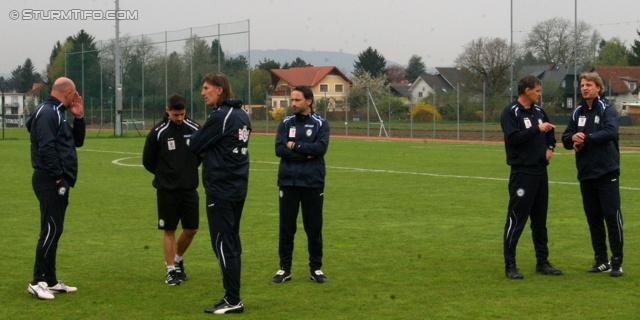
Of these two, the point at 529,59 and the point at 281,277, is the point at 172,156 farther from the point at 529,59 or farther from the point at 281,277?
the point at 529,59

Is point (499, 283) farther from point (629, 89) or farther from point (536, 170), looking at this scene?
point (629, 89)

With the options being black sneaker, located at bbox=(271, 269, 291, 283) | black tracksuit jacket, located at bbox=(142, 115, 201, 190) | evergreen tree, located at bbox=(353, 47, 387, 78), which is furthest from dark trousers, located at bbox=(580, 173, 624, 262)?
evergreen tree, located at bbox=(353, 47, 387, 78)

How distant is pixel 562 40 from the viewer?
47.4 meters

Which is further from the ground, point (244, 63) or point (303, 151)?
point (244, 63)

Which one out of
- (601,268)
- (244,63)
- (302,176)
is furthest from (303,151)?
(244,63)

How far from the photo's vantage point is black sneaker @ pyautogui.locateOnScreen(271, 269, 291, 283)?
8492mm

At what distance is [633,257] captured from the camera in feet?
32.0

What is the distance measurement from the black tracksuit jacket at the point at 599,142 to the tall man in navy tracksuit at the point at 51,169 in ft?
16.3

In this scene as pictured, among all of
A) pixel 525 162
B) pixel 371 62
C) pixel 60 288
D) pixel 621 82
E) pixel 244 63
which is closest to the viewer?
pixel 60 288

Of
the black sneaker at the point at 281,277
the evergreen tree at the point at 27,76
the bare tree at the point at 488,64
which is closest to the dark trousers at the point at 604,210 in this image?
the black sneaker at the point at 281,277

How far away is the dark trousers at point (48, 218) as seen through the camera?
311 inches

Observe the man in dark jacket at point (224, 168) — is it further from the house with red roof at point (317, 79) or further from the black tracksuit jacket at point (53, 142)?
the house with red roof at point (317, 79)

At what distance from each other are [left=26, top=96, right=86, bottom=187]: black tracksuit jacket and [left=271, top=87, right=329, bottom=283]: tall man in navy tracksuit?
198 cm

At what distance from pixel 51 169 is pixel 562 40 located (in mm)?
42971
